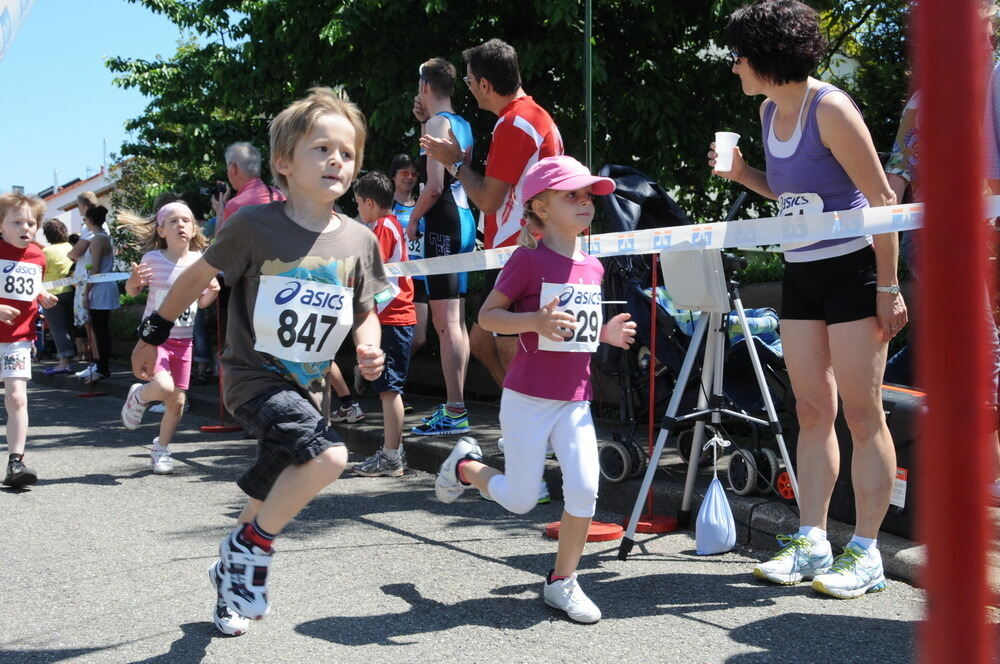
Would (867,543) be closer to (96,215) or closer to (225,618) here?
(225,618)


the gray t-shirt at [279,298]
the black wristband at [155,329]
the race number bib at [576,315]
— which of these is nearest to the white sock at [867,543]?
the race number bib at [576,315]

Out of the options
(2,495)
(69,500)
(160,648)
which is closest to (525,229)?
(160,648)

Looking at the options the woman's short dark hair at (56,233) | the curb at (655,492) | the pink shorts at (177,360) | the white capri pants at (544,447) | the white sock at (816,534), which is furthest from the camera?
the woman's short dark hair at (56,233)

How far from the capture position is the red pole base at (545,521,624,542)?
5.02 metres

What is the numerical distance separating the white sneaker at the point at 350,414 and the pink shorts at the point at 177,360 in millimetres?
1453

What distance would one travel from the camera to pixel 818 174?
13.4 feet

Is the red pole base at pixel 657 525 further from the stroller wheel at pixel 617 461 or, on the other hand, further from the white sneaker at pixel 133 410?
the white sneaker at pixel 133 410

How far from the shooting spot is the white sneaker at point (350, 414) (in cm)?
836

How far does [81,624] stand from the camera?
3812mm

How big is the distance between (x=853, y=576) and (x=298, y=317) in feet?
7.35

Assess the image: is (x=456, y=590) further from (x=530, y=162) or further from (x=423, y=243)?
(x=423, y=243)

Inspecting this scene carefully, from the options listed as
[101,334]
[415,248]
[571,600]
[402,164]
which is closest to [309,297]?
[571,600]

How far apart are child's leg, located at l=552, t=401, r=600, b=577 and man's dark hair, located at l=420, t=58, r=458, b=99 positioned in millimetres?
3339

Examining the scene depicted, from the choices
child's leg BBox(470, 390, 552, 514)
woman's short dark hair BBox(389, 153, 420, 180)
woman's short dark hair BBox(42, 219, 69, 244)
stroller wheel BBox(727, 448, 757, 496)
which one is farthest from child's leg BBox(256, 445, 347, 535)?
woman's short dark hair BBox(42, 219, 69, 244)
